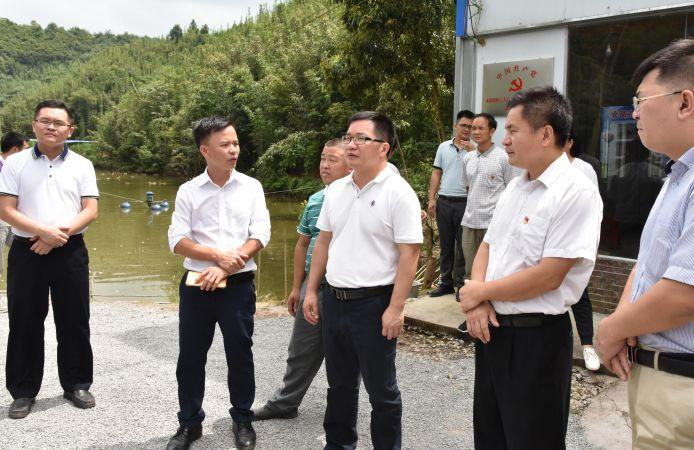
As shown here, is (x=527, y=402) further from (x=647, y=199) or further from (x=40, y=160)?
(x=647, y=199)

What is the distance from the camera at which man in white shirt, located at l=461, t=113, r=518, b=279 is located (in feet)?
18.8

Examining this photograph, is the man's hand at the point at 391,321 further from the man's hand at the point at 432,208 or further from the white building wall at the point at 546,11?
the man's hand at the point at 432,208

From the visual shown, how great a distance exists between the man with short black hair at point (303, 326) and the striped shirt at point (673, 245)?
7.13ft

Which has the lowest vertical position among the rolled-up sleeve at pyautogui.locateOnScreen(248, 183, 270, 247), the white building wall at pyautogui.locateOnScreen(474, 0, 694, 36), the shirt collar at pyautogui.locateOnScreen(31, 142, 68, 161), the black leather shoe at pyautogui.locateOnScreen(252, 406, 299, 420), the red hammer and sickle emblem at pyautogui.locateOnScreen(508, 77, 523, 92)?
the black leather shoe at pyautogui.locateOnScreen(252, 406, 299, 420)

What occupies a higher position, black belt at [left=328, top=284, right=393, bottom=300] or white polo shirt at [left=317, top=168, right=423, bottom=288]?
white polo shirt at [left=317, top=168, right=423, bottom=288]

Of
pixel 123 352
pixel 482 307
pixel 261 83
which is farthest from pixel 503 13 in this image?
pixel 261 83

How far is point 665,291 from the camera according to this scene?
173 centimetres

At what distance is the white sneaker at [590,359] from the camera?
4508 millimetres

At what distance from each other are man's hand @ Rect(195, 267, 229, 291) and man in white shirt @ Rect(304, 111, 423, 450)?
2.13 feet

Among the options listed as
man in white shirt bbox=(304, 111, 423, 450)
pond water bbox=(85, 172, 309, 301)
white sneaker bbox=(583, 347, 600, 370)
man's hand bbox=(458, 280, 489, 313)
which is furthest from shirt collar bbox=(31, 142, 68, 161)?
pond water bbox=(85, 172, 309, 301)

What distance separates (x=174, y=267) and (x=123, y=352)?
10157mm

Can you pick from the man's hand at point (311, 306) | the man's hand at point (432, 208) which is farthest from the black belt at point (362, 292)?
the man's hand at point (432, 208)

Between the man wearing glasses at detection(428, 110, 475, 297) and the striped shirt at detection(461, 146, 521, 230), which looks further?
the man wearing glasses at detection(428, 110, 475, 297)

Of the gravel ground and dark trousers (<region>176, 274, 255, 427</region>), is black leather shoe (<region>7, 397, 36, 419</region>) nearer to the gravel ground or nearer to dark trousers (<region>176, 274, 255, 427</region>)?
the gravel ground
